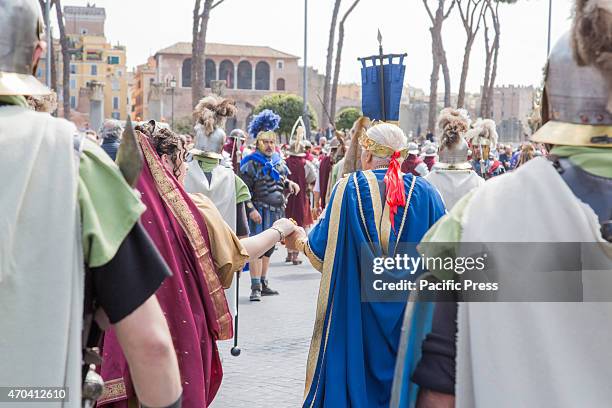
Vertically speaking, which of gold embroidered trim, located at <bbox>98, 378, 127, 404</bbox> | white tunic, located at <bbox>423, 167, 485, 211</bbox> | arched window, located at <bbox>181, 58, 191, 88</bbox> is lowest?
gold embroidered trim, located at <bbox>98, 378, 127, 404</bbox>

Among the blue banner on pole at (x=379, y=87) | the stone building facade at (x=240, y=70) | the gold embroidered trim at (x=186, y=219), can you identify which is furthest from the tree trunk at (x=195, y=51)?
the stone building facade at (x=240, y=70)

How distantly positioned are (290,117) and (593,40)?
6565cm

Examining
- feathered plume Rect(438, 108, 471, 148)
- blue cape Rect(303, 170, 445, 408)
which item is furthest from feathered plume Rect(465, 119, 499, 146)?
blue cape Rect(303, 170, 445, 408)

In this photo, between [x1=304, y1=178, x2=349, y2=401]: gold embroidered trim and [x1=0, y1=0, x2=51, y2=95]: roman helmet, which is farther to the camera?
[x1=304, y1=178, x2=349, y2=401]: gold embroidered trim

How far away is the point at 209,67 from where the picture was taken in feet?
343

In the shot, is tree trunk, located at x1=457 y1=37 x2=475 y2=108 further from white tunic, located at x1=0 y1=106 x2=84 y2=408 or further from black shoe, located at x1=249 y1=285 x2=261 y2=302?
white tunic, located at x1=0 y1=106 x2=84 y2=408

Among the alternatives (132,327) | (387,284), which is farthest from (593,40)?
(387,284)

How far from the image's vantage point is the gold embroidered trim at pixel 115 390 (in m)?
4.24

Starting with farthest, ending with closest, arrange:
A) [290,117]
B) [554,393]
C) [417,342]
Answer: [290,117] → [417,342] → [554,393]

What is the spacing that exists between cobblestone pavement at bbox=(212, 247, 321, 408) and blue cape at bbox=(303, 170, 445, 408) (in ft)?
4.36

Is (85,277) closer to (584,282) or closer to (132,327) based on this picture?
(132,327)

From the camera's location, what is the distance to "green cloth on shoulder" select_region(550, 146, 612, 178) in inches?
85.9

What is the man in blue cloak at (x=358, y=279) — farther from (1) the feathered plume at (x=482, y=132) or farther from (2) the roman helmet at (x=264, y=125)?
(1) the feathered plume at (x=482, y=132)

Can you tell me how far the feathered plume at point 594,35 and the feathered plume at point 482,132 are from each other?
448 inches
